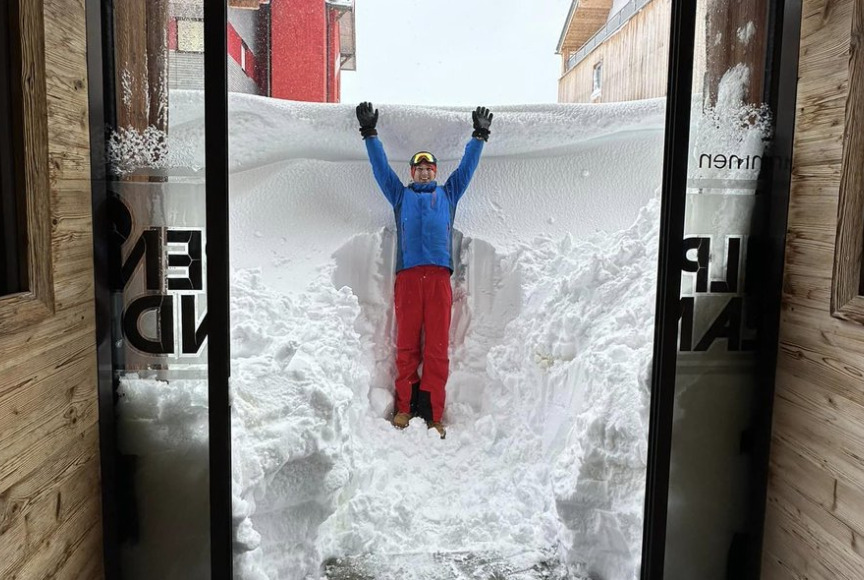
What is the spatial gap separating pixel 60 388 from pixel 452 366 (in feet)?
8.90

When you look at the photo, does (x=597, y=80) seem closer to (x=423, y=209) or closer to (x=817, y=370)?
(x=423, y=209)

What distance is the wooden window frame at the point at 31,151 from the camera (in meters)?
1.17

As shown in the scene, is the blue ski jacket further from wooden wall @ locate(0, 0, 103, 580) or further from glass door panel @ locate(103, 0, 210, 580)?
wooden wall @ locate(0, 0, 103, 580)

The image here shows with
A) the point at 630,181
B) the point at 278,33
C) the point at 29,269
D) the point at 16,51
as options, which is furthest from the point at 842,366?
the point at 278,33

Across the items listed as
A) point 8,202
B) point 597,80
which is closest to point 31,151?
point 8,202

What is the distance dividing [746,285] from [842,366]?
35 centimetres

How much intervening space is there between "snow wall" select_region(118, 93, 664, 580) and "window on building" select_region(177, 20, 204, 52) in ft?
0.41

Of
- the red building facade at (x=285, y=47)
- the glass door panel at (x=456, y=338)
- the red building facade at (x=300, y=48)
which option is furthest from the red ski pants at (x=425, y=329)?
the red building facade at (x=300, y=48)

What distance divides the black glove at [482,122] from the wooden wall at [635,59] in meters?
1.48

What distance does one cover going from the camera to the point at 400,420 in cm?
347

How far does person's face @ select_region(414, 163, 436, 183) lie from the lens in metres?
3.68

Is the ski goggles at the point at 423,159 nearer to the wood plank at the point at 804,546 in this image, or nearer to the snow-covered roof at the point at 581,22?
the wood plank at the point at 804,546

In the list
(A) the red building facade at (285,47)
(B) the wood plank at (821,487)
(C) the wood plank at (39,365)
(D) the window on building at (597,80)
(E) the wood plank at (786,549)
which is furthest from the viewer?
(A) the red building facade at (285,47)

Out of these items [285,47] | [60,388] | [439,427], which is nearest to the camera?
[60,388]
